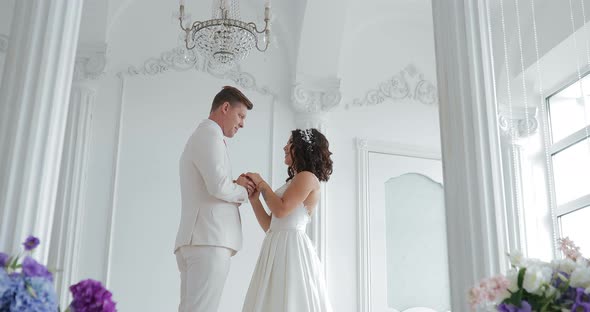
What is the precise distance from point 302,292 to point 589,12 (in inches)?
145

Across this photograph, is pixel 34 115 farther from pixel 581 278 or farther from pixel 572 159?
pixel 572 159

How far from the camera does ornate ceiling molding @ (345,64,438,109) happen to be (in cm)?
705

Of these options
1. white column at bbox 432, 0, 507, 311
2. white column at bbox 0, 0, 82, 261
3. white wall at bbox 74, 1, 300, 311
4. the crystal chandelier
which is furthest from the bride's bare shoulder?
white column at bbox 0, 0, 82, 261

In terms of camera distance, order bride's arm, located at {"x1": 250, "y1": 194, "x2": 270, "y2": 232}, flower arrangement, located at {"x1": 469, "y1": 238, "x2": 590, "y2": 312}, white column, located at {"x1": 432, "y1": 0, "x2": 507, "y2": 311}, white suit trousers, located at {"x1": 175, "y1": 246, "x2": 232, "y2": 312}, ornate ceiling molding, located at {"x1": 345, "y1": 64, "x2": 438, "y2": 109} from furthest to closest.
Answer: ornate ceiling molding, located at {"x1": 345, "y1": 64, "x2": 438, "y2": 109} → bride's arm, located at {"x1": 250, "y1": 194, "x2": 270, "y2": 232} → white suit trousers, located at {"x1": 175, "y1": 246, "x2": 232, "y2": 312} → white column, located at {"x1": 432, "y1": 0, "x2": 507, "y2": 311} → flower arrangement, located at {"x1": 469, "y1": 238, "x2": 590, "y2": 312}

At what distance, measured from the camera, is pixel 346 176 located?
21.9 ft

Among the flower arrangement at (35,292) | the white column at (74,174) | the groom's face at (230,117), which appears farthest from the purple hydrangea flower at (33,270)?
the white column at (74,174)

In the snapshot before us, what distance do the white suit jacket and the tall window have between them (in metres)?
3.79

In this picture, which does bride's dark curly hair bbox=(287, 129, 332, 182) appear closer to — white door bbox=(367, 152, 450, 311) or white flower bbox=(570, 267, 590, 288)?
white door bbox=(367, 152, 450, 311)

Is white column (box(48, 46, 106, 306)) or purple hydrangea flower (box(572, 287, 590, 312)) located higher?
white column (box(48, 46, 106, 306))

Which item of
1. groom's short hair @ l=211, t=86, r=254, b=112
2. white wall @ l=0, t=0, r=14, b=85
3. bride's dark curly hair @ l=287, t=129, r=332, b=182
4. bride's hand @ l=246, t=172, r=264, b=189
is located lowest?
bride's hand @ l=246, t=172, r=264, b=189

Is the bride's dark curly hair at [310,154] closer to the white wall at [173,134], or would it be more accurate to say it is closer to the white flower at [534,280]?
the white wall at [173,134]

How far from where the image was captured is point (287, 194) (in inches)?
174

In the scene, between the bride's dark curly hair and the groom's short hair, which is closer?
the groom's short hair

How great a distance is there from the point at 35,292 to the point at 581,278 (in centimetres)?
154
